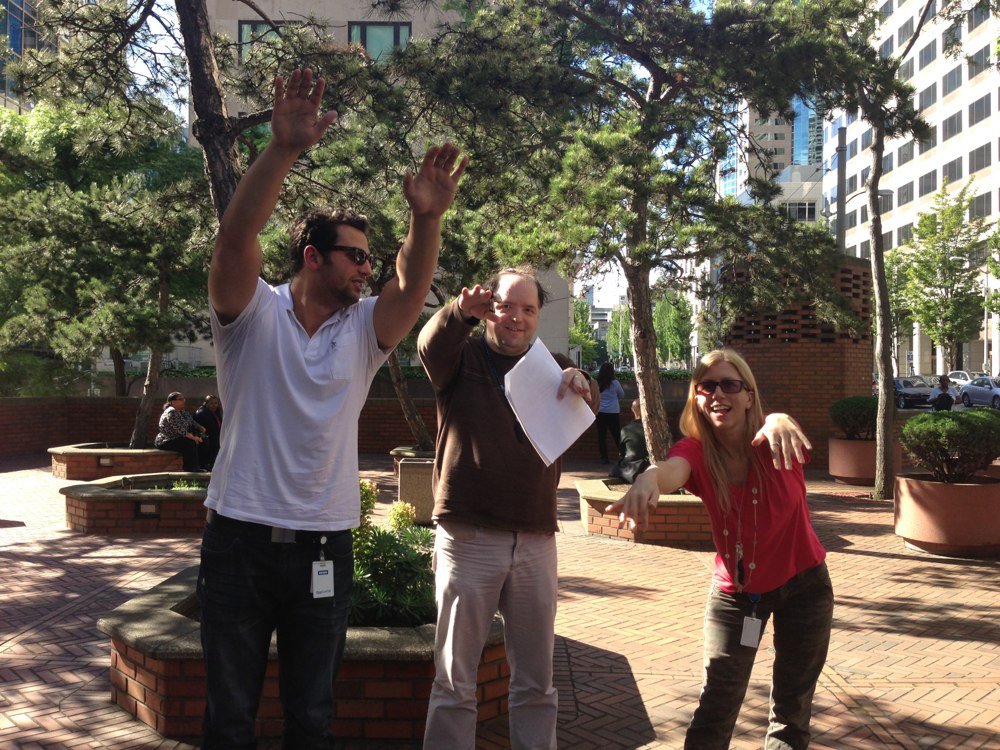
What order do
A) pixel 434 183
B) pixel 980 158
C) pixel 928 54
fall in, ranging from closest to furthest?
pixel 434 183, pixel 980 158, pixel 928 54

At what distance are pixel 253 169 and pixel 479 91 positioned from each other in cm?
613

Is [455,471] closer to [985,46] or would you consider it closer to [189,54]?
[189,54]

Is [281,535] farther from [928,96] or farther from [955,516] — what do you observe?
[928,96]

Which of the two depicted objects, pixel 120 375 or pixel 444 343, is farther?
pixel 120 375

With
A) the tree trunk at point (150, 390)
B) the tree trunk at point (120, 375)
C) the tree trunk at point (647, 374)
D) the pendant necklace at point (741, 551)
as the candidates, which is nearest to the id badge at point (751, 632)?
the pendant necklace at point (741, 551)

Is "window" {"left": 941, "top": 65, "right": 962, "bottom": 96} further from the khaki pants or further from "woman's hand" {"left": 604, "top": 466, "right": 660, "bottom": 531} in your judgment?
"woman's hand" {"left": 604, "top": 466, "right": 660, "bottom": 531}

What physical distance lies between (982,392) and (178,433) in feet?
109

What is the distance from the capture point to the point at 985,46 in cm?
5084

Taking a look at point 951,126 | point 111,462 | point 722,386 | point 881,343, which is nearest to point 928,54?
point 951,126

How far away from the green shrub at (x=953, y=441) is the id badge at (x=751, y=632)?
6247mm

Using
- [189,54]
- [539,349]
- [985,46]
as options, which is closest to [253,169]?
[539,349]

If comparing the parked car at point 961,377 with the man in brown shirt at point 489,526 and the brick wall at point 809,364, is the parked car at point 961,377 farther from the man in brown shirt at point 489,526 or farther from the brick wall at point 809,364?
the man in brown shirt at point 489,526

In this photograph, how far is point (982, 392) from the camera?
122 feet

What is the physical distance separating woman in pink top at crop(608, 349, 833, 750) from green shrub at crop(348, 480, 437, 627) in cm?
174
